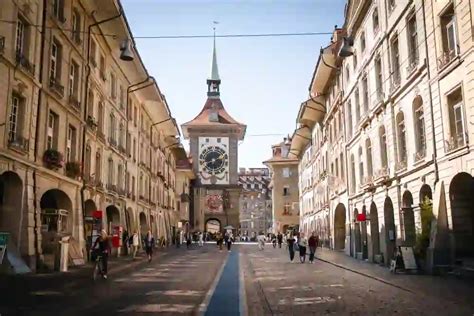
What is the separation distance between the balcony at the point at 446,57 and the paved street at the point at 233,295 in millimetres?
7324

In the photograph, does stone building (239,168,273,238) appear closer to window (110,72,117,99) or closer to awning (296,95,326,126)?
awning (296,95,326,126)

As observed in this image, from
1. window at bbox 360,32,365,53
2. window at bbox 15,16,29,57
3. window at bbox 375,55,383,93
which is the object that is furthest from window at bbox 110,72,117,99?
window at bbox 375,55,383,93

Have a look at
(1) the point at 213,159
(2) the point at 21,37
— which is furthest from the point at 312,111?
(1) the point at 213,159

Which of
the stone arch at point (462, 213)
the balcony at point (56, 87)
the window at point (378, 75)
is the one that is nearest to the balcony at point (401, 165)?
the window at point (378, 75)

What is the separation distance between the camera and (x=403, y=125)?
23.5 m

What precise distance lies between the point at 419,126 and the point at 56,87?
52.0 ft

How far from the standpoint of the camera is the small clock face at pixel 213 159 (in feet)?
309

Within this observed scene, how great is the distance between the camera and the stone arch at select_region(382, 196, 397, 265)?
24.7m

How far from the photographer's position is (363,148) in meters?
29.8

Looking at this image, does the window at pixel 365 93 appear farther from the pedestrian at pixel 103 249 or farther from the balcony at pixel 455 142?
the pedestrian at pixel 103 249

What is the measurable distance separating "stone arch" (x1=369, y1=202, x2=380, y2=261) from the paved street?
27.9 ft

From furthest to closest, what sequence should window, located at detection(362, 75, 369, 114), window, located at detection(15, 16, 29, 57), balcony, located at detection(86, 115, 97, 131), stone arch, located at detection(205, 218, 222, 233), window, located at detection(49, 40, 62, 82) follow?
stone arch, located at detection(205, 218, 222, 233)
window, located at detection(362, 75, 369, 114)
balcony, located at detection(86, 115, 97, 131)
window, located at detection(49, 40, 62, 82)
window, located at detection(15, 16, 29, 57)

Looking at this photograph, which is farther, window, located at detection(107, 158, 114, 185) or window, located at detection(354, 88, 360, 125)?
window, located at detection(107, 158, 114, 185)

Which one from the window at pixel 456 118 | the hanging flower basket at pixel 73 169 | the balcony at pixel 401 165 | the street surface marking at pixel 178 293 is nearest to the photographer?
the street surface marking at pixel 178 293
